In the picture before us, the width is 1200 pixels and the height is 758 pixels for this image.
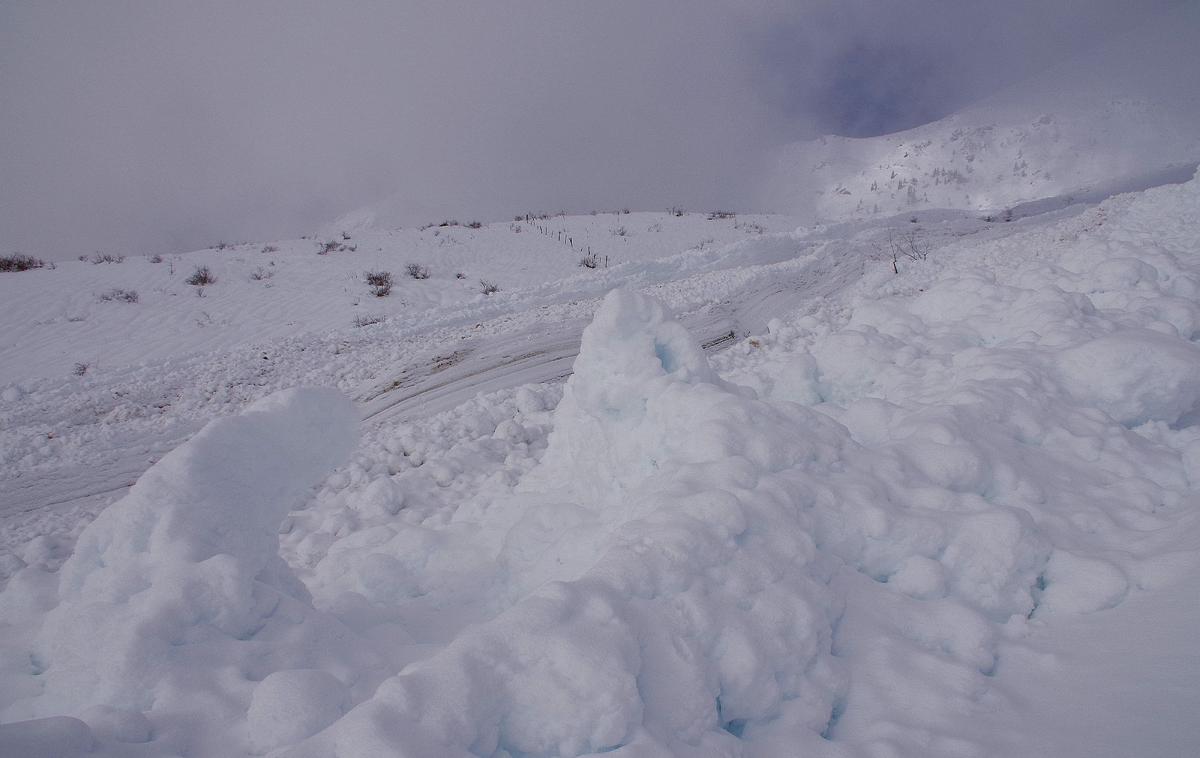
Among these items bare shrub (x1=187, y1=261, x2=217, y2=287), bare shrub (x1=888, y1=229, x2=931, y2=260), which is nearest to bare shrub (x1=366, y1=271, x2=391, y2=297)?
bare shrub (x1=187, y1=261, x2=217, y2=287)

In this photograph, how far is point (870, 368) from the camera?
4516mm

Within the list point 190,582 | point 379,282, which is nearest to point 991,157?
point 379,282

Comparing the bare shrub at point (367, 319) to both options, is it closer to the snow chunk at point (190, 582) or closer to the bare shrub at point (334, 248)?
the bare shrub at point (334, 248)

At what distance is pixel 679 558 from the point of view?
1.85m

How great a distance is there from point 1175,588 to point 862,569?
104 cm

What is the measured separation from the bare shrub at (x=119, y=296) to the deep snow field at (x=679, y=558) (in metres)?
6.21

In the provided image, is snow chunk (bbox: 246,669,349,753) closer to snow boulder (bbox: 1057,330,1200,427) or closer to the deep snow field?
the deep snow field

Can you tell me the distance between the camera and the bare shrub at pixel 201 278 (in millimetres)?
11875

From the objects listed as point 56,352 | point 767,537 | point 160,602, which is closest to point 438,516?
point 160,602

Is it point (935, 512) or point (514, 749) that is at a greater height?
point (935, 512)

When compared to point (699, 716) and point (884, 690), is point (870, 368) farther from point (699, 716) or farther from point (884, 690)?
point (699, 716)

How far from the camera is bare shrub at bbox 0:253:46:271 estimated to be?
39.8 ft

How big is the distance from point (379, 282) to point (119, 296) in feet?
16.0

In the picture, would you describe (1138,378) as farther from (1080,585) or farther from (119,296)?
(119,296)
